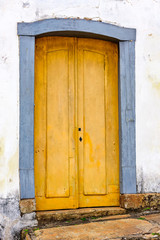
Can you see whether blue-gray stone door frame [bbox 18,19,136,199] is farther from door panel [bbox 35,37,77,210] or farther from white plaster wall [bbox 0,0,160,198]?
door panel [bbox 35,37,77,210]

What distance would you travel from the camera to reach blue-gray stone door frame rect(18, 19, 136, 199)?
14.7 ft

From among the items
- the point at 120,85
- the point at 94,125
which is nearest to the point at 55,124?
the point at 94,125

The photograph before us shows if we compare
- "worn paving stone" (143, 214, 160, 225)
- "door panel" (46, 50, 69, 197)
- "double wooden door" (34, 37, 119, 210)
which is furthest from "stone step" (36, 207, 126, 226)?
"worn paving stone" (143, 214, 160, 225)

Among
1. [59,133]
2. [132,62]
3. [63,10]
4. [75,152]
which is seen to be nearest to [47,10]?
[63,10]

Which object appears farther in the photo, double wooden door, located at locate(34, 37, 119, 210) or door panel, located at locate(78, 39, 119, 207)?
door panel, located at locate(78, 39, 119, 207)

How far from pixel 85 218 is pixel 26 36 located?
2770 millimetres

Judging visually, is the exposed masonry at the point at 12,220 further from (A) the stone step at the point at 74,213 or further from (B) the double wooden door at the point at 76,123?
(B) the double wooden door at the point at 76,123

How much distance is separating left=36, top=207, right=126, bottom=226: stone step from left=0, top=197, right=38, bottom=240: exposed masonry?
6.6 inches

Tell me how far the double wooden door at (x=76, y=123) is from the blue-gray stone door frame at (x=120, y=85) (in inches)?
7.0

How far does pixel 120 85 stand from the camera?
194 inches

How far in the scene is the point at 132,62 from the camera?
4945 mm

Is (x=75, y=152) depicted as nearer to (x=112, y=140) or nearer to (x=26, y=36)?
(x=112, y=140)

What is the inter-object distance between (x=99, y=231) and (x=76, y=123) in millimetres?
1637

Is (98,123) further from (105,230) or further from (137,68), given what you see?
(105,230)
